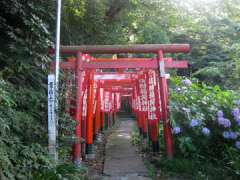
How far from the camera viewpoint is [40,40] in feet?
19.3

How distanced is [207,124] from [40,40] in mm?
3366

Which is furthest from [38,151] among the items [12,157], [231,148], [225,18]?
[225,18]

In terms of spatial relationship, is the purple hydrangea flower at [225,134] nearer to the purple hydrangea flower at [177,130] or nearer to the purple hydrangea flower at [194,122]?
the purple hydrangea flower at [194,122]

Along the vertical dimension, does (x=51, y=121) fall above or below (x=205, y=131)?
above

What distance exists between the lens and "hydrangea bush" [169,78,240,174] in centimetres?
555

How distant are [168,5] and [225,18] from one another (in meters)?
7.28

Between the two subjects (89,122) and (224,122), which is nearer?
(224,122)

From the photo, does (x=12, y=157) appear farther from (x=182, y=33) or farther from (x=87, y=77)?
(x=182, y=33)

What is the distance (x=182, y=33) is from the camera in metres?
17.3

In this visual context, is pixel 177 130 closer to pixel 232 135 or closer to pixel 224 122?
pixel 224 122

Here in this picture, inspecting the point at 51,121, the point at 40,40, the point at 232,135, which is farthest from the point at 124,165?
the point at 40,40

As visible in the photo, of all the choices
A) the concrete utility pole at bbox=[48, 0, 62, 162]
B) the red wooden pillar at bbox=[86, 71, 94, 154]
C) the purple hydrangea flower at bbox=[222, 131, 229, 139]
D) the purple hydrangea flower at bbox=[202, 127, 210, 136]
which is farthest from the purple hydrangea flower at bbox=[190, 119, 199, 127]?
the red wooden pillar at bbox=[86, 71, 94, 154]

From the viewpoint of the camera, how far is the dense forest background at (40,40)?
4.07 m

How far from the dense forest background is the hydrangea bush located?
255cm
